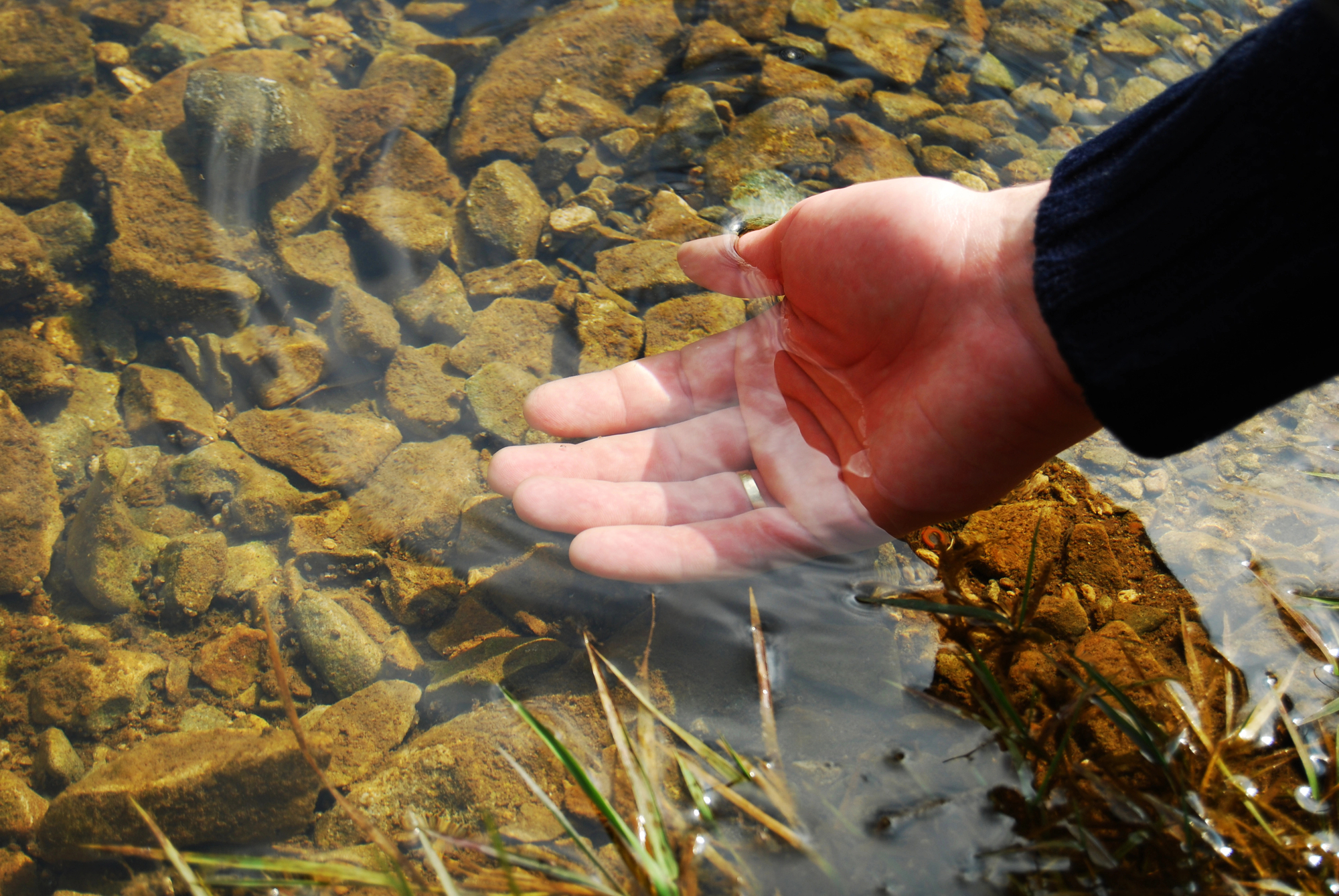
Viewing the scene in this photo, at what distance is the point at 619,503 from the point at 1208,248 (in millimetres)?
1721

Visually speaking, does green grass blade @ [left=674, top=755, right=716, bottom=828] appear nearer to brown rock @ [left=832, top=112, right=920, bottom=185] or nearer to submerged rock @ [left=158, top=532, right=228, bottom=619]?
submerged rock @ [left=158, top=532, right=228, bottom=619]

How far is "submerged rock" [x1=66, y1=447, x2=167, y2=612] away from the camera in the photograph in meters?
2.64

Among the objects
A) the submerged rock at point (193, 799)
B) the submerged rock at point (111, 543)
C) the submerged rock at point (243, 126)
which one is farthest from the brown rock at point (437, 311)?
the submerged rock at point (193, 799)

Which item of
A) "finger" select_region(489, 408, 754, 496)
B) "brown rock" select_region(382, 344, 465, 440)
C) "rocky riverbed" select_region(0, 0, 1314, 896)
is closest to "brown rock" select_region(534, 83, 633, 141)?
"rocky riverbed" select_region(0, 0, 1314, 896)

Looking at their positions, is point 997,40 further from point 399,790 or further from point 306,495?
point 399,790

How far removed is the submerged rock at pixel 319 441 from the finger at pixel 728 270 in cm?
149

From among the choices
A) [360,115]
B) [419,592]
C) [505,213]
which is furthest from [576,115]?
[419,592]

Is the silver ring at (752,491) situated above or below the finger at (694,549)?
above

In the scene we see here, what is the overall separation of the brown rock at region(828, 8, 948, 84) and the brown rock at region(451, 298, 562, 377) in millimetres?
2491

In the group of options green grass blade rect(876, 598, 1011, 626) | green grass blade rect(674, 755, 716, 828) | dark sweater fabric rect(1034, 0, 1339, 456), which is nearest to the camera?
dark sweater fabric rect(1034, 0, 1339, 456)

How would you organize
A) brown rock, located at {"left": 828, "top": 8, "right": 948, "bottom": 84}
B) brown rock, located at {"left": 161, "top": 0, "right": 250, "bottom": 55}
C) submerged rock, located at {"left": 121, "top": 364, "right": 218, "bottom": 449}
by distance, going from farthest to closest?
1. brown rock, located at {"left": 161, "top": 0, "right": 250, "bottom": 55}
2. brown rock, located at {"left": 828, "top": 8, "right": 948, "bottom": 84}
3. submerged rock, located at {"left": 121, "top": 364, "right": 218, "bottom": 449}

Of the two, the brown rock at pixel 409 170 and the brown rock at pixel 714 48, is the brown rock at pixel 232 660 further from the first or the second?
the brown rock at pixel 714 48

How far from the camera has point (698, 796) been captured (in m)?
1.69

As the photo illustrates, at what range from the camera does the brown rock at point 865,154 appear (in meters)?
3.59
